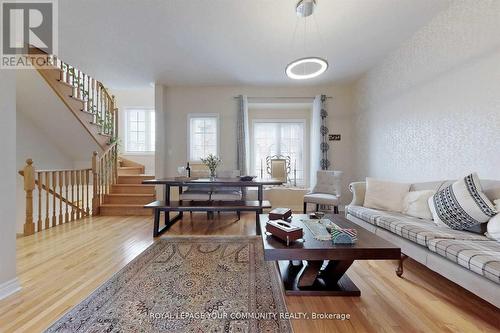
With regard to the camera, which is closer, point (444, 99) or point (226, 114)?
point (444, 99)

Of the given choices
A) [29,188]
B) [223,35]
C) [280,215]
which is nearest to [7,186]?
[29,188]

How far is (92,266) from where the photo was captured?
2350mm

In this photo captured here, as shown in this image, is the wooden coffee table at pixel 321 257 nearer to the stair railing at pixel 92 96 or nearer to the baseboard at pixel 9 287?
the baseboard at pixel 9 287

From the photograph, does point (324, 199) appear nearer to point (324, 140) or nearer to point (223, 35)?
point (324, 140)

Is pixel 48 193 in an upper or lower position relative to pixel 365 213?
upper

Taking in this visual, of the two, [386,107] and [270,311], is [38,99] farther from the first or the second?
[386,107]

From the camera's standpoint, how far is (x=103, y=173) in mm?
4848

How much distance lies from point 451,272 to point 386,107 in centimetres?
292

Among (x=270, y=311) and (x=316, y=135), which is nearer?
(x=270, y=311)

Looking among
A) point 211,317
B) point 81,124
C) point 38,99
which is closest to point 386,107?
point 211,317

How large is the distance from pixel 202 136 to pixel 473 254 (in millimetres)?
4710

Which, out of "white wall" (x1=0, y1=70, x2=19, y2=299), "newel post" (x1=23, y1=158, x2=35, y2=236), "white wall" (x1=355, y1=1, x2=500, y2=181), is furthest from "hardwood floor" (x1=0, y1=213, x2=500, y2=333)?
"white wall" (x1=355, y1=1, x2=500, y2=181)

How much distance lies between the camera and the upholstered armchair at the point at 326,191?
4148 millimetres

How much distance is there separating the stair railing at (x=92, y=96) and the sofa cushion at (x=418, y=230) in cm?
538
